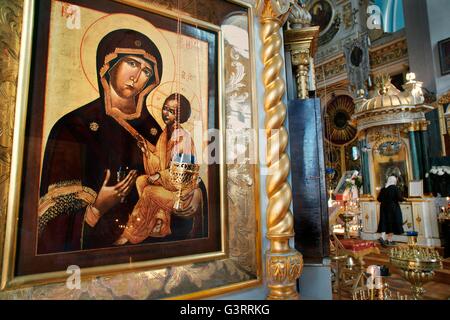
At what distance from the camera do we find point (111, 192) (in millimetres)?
1363

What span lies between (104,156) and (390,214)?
8.26 meters

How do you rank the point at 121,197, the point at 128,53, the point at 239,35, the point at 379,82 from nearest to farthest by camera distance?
1. the point at 121,197
2. the point at 128,53
3. the point at 239,35
4. the point at 379,82

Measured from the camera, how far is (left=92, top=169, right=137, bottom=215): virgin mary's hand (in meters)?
1.33

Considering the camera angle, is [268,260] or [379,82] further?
[379,82]

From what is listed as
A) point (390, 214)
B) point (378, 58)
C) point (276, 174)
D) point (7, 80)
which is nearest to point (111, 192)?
point (7, 80)

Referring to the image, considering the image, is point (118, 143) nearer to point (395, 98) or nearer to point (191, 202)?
point (191, 202)

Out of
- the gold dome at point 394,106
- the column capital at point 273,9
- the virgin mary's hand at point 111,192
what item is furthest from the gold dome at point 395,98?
the virgin mary's hand at point 111,192

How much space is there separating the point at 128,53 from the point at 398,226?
822 cm

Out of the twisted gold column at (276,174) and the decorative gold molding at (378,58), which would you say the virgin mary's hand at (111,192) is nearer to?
the twisted gold column at (276,174)

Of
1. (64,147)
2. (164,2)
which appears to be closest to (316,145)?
(164,2)

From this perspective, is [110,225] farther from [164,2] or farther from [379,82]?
[379,82]

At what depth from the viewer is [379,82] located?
28.7ft

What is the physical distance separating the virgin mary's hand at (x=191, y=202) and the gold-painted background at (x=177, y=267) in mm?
193

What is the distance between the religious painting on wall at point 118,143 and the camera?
1226 mm
